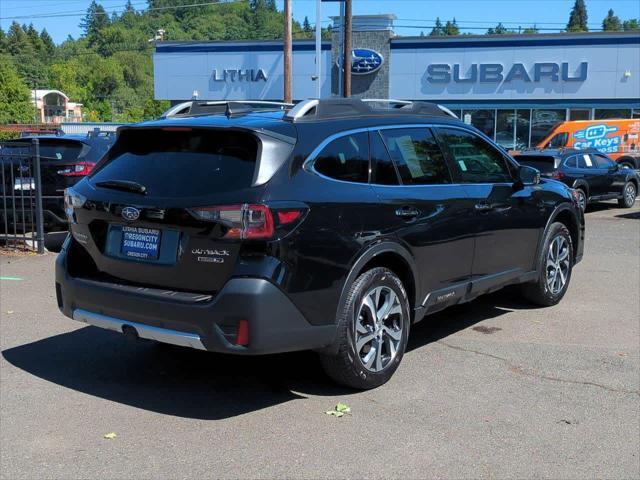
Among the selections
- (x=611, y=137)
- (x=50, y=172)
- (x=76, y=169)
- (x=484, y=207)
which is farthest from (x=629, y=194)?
(x=50, y=172)

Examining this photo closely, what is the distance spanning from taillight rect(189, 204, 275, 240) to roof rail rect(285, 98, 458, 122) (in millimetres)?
857

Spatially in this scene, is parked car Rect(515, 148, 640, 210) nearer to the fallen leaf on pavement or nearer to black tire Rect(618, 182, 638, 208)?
black tire Rect(618, 182, 638, 208)

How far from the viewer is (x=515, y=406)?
4.64m

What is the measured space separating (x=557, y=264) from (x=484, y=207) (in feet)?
5.78

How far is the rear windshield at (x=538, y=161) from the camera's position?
15.0 m

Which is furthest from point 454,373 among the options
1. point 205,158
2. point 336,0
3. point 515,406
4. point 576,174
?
point 336,0

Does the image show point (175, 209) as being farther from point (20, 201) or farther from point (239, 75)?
point (239, 75)

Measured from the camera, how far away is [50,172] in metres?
10.4

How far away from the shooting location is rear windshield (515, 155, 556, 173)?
14953 millimetres

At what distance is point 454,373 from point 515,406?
0.69 meters

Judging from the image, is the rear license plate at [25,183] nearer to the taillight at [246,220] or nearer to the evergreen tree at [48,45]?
the taillight at [246,220]

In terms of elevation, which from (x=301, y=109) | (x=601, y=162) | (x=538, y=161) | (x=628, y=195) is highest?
(x=301, y=109)

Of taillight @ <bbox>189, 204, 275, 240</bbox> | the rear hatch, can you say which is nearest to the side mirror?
the rear hatch

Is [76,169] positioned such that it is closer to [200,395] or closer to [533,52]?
[200,395]
